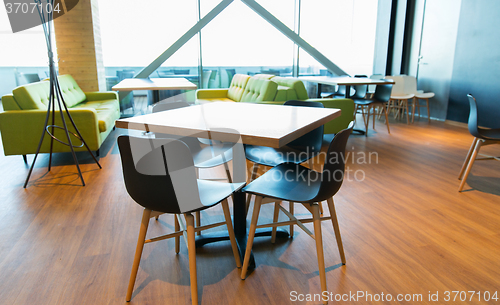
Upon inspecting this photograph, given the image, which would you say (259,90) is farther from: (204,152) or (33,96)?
(33,96)

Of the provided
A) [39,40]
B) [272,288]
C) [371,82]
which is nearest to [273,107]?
[272,288]

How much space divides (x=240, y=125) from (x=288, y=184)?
0.39m

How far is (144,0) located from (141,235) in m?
6.29

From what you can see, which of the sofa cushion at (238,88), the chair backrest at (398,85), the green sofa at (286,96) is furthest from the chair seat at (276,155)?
the chair backrest at (398,85)

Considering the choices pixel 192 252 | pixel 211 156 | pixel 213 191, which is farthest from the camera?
pixel 211 156

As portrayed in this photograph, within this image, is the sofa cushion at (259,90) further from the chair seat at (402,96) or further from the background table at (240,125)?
the chair seat at (402,96)

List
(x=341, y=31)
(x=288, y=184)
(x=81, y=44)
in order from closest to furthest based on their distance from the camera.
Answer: (x=288, y=184)
(x=81, y=44)
(x=341, y=31)

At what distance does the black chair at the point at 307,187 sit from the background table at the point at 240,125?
0.20 m

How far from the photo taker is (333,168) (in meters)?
1.46

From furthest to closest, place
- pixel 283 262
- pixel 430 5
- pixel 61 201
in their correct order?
pixel 430 5 → pixel 61 201 → pixel 283 262

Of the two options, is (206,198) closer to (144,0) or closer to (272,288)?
(272,288)

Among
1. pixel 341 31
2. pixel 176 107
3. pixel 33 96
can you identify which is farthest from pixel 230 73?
pixel 176 107

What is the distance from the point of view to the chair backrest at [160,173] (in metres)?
1.25

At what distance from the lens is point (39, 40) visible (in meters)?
7.60
